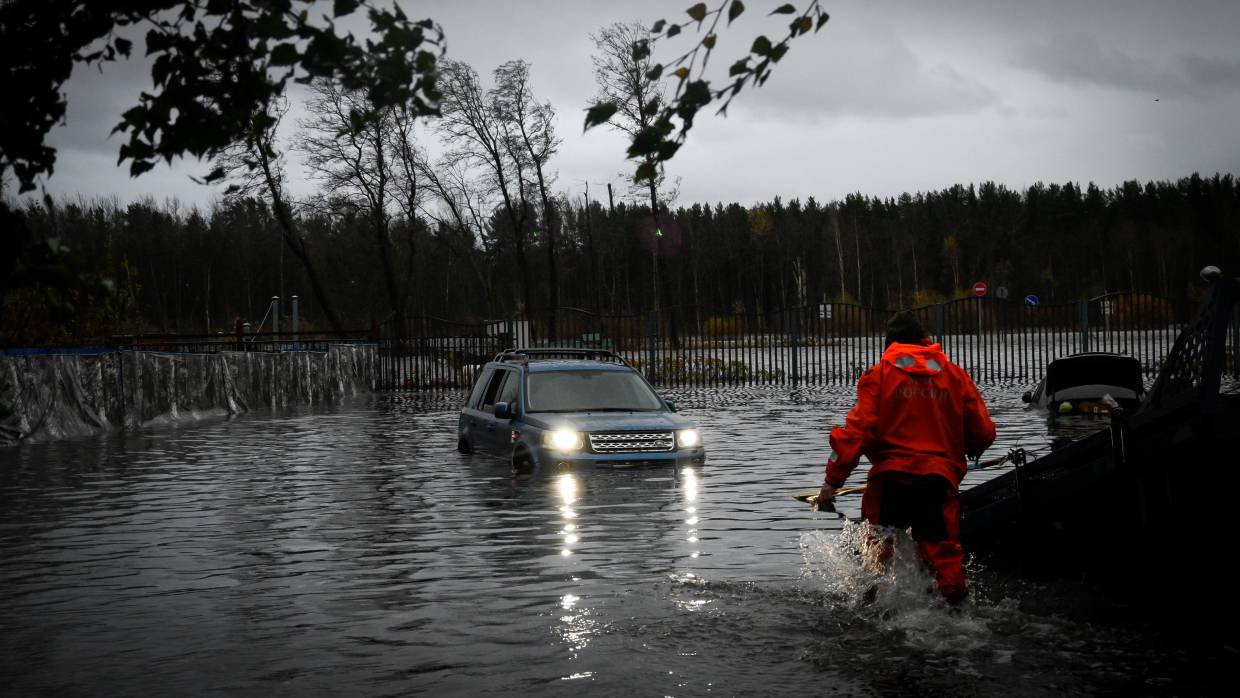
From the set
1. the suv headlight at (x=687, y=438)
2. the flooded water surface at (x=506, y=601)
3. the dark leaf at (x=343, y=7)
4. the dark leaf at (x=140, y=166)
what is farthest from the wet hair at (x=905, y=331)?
the suv headlight at (x=687, y=438)

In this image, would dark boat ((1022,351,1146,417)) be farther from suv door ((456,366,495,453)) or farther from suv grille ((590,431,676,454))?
suv door ((456,366,495,453))

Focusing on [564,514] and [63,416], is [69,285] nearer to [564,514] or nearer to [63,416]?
[564,514]

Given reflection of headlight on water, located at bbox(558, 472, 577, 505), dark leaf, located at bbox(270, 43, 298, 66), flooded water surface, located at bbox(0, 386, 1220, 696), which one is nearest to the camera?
dark leaf, located at bbox(270, 43, 298, 66)

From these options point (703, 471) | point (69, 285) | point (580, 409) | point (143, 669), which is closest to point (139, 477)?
point (580, 409)

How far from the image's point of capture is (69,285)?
17.2 feet

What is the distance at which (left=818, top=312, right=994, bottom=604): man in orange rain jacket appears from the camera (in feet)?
22.6

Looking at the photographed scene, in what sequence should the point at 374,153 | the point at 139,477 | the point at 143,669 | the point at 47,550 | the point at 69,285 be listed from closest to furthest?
the point at 69,285 < the point at 143,669 < the point at 47,550 < the point at 139,477 < the point at 374,153

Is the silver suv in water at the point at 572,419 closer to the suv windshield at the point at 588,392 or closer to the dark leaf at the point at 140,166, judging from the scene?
the suv windshield at the point at 588,392

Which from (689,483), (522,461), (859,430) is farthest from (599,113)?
(522,461)

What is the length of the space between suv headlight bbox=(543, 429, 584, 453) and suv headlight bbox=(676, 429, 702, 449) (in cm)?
111

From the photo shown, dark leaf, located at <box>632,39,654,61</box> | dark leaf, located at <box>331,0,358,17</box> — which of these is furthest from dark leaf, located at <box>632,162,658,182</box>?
dark leaf, located at <box>331,0,358,17</box>

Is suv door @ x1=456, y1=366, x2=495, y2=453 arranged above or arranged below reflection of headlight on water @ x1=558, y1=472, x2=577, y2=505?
above

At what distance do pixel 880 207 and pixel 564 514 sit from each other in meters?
150

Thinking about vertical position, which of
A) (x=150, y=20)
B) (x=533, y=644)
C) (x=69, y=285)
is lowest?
(x=533, y=644)
